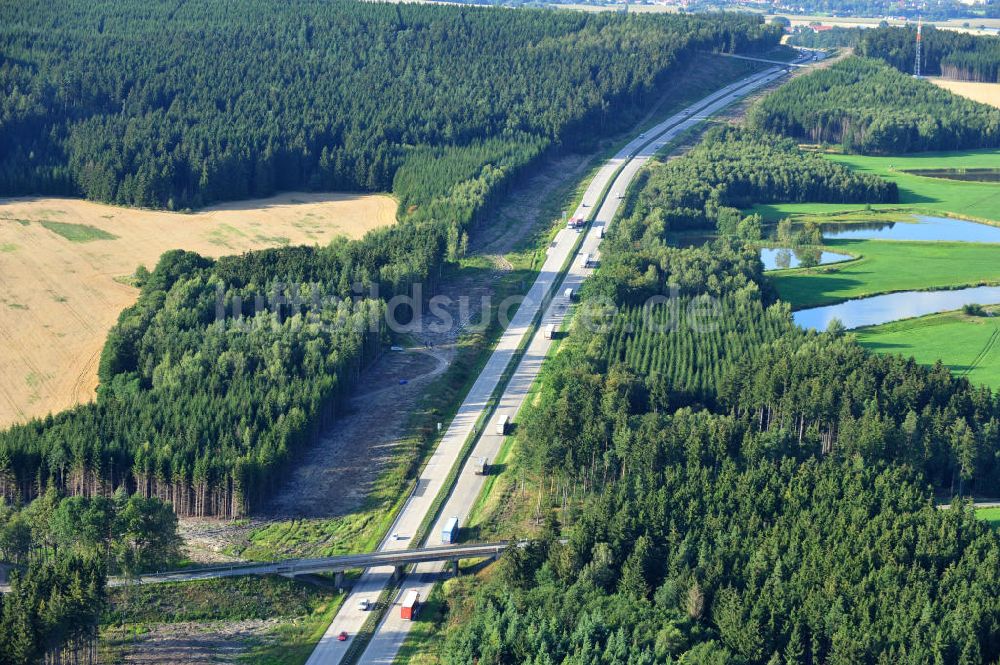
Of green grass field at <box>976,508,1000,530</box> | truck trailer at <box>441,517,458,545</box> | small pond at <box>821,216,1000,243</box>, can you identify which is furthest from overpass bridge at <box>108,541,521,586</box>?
small pond at <box>821,216,1000,243</box>

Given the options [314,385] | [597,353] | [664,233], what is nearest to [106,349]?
[314,385]

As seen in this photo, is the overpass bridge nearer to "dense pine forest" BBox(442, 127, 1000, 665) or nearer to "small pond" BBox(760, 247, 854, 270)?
"dense pine forest" BBox(442, 127, 1000, 665)

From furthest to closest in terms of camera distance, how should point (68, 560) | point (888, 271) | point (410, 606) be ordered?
point (888, 271) → point (410, 606) → point (68, 560)

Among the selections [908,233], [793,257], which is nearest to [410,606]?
[793,257]

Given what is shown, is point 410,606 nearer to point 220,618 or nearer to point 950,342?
point 220,618

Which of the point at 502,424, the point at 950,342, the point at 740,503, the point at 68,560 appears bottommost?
the point at 68,560
